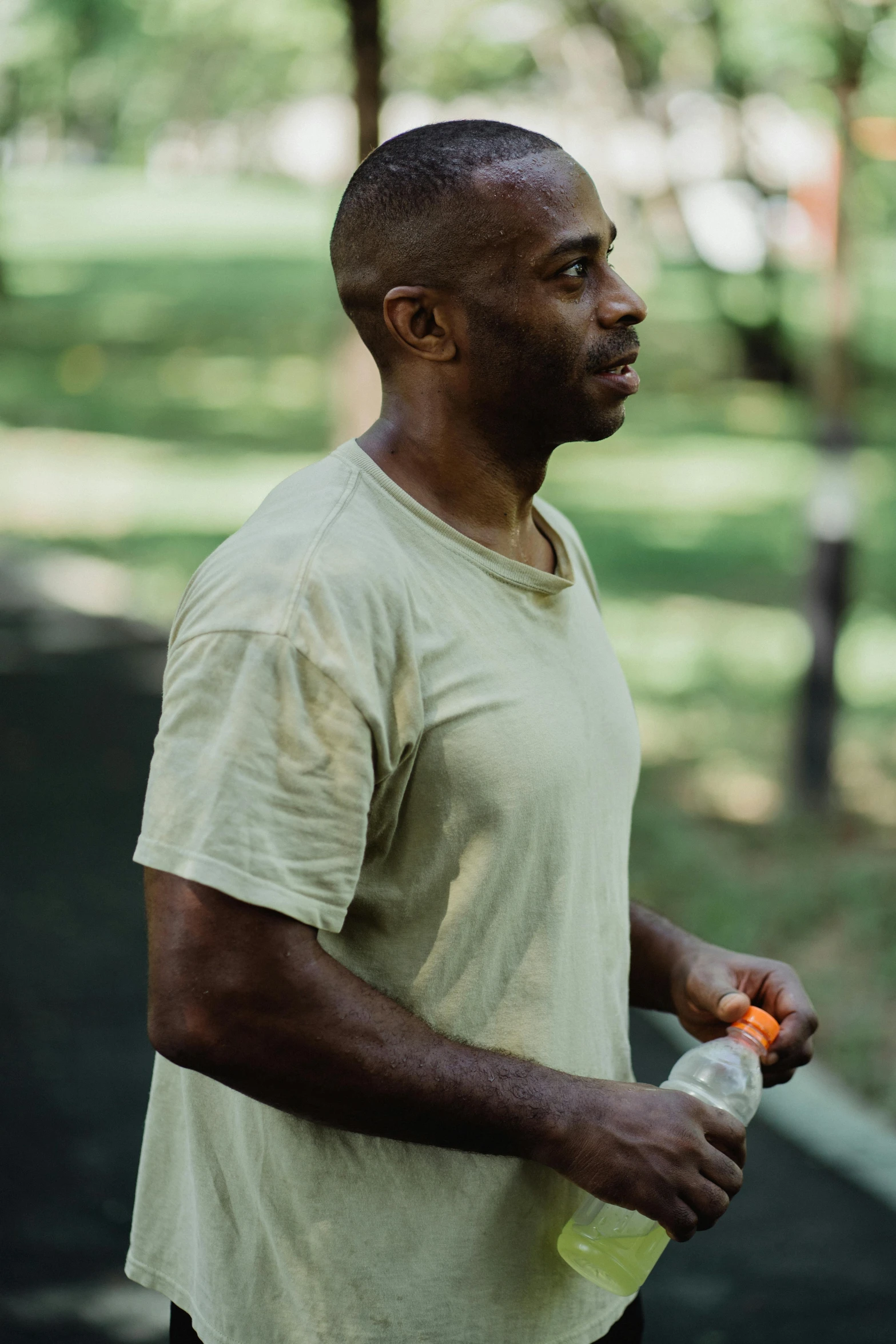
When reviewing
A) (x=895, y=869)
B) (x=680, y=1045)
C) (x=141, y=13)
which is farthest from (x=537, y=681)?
(x=141, y=13)

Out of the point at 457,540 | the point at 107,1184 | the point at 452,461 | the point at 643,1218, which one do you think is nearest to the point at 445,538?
the point at 457,540

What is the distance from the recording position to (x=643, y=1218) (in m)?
1.90

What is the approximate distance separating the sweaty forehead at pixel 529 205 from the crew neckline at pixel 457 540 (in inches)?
11.1

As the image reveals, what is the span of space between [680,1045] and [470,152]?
3.50 metres

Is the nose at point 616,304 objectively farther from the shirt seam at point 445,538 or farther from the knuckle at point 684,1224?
the knuckle at point 684,1224

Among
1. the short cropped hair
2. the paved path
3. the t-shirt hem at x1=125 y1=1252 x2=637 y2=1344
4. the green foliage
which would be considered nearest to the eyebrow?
the short cropped hair

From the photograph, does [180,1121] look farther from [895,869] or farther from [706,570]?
[706,570]

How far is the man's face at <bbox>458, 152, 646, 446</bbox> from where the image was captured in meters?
1.82

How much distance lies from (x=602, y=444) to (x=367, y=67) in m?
9.64

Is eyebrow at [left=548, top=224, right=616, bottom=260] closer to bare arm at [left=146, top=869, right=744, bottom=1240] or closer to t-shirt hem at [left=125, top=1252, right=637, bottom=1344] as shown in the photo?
bare arm at [left=146, top=869, right=744, bottom=1240]

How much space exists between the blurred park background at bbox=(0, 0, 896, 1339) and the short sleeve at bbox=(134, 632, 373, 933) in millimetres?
2537

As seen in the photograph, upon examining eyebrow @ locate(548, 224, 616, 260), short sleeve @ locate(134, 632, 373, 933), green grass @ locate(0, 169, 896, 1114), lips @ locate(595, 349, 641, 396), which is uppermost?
eyebrow @ locate(548, 224, 616, 260)

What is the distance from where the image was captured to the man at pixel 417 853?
1587mm

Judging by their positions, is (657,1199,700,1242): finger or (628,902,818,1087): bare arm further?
(628,902,818,1087): bare arm
